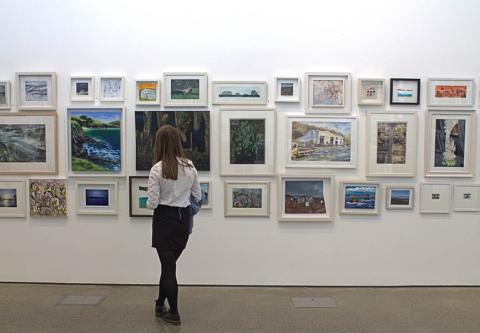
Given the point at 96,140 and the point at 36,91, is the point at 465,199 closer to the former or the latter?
the point at 96,140

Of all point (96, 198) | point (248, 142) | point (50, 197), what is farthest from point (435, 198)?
point (50, 197)

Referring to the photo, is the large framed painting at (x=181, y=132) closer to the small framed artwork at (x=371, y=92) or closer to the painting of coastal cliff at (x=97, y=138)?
the painting of coastal cliff at (x=97, y=138)

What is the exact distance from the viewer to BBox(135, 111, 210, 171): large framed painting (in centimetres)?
377

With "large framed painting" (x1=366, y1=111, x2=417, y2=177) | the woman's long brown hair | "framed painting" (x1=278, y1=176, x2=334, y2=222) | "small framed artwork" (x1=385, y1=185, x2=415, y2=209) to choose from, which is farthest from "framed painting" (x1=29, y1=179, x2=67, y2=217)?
"small framed artwork" (x1=385, y1=185, x2=415, y2=209)

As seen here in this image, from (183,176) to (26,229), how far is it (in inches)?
77.5

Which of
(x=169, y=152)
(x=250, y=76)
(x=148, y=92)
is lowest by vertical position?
(x=169, y=152)

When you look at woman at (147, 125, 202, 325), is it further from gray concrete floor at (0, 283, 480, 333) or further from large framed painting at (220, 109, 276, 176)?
large framed painting at (220, 109, 276, 176)

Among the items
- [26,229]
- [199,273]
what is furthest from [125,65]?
[199,273]

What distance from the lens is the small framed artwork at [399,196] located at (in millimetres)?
3814

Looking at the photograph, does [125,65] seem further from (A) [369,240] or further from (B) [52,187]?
(A) [369,240]

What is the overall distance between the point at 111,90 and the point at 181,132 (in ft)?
2.53

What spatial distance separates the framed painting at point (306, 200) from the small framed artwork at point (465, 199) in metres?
1.19

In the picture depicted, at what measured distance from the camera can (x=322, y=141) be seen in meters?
3.79

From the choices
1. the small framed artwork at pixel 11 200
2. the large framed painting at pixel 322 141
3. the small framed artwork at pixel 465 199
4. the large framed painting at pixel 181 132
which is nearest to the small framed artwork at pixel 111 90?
Answer: the large framed painting at pixel 181 132
